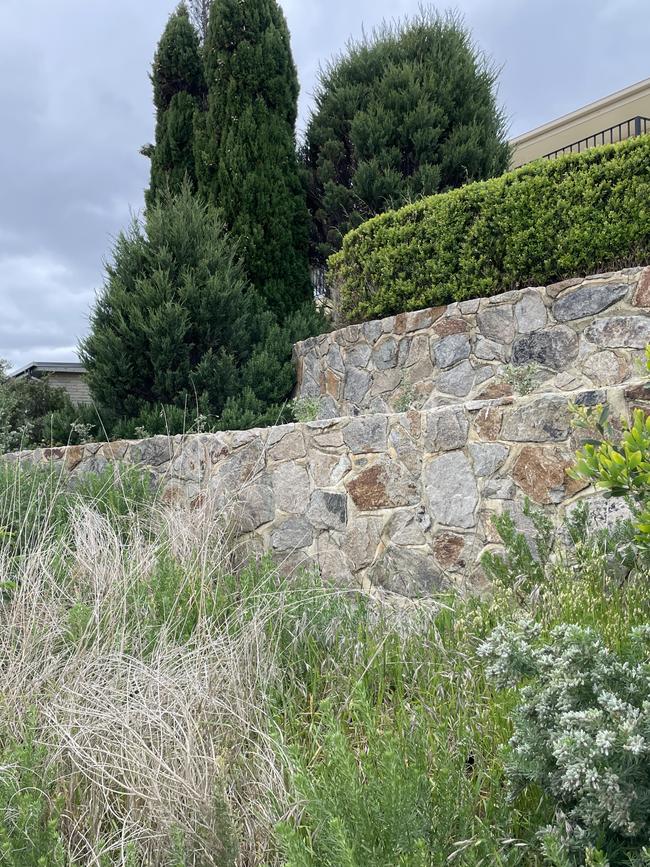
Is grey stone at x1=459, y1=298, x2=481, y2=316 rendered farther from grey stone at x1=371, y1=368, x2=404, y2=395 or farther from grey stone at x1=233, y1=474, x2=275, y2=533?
grey stone at x1=233, y1=474, x2=275, y2=533

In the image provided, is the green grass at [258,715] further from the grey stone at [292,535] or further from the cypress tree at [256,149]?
the cypress tree at [256,149]

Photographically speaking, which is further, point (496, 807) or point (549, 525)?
point (549, 525)

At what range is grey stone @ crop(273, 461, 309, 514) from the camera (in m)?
5.49

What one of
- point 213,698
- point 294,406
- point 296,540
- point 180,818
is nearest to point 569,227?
point 294,406

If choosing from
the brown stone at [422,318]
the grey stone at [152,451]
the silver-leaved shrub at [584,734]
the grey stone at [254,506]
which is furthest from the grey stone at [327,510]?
the silver-leaved shrub at [584,734]

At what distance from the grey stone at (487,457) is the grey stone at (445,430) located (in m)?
0.11

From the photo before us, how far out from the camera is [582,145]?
15180 mm

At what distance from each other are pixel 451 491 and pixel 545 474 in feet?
2.08

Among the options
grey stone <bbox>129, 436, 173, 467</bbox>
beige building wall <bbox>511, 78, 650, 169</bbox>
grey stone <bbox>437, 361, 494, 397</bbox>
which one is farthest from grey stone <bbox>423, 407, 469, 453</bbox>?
A: beige building wall <bbox>511, 78, 650, 169</bbox>

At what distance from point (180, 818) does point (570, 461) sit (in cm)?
290

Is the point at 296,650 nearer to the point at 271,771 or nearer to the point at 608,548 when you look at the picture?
the point at 271,771

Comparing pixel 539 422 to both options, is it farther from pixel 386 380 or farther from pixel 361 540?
pixel 386 380

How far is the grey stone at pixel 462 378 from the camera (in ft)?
23.0

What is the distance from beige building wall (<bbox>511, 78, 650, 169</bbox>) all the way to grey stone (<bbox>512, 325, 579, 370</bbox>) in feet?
26.4
